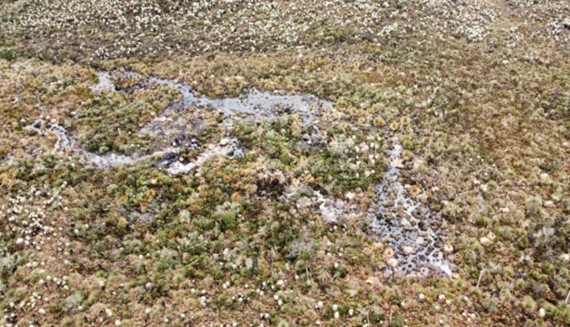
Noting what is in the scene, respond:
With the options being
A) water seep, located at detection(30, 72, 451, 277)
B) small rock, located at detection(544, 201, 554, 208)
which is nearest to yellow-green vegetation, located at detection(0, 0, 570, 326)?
small rock, located at detection(544, 201, 554, 208)

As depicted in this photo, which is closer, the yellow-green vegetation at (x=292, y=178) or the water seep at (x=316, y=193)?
the yellow-green vegetation at (x=292, y=178)

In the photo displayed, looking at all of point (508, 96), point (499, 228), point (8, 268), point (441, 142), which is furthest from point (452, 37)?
point (8, 268)

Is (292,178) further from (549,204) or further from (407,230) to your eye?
(549,204)

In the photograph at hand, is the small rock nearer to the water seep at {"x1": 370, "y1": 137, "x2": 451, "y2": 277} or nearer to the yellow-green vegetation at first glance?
the yellow-green vegetation

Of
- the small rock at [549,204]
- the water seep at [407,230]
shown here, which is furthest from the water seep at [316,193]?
the small rock at [549,204]

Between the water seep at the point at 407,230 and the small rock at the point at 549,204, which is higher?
the small rock at the point at 549,204

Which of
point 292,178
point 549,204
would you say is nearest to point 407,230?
point 292,178

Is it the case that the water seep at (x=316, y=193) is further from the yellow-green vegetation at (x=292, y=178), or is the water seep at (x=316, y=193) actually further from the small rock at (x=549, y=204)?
the small rock at (x=549, y=204)
